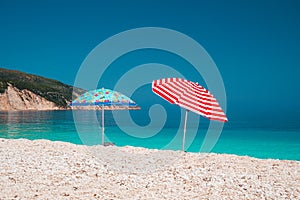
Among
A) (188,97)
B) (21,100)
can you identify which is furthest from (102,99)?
(21,100)

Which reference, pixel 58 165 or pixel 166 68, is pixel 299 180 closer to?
pixel 166 68

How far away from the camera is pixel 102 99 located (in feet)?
41.8

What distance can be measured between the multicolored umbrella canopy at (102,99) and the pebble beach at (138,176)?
11.3ft

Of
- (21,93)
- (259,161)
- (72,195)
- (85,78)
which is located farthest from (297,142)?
(21,93)

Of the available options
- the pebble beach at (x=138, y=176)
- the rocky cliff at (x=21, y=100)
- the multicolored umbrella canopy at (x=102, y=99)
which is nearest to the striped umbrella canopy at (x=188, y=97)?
the pebble beach at (x=138, y=176)

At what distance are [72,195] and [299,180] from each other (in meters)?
5.72

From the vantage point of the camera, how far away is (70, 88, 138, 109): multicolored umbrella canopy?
12773 mm

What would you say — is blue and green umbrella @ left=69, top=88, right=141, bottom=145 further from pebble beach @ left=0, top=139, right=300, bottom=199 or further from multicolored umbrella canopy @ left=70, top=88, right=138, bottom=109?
pebble beach @ left=0, top=139, right=300, bottom=199

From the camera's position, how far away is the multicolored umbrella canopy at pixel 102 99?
1277 cm

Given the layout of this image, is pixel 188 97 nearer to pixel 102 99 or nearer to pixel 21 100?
pixel 102 99

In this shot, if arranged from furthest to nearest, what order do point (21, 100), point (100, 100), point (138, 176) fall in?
point (21, 100) < point (100, 100) < point (138, 176)

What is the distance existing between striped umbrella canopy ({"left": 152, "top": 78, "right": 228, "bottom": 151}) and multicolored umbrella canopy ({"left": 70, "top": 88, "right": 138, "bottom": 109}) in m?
4.74

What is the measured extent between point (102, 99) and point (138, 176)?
6.04 meters

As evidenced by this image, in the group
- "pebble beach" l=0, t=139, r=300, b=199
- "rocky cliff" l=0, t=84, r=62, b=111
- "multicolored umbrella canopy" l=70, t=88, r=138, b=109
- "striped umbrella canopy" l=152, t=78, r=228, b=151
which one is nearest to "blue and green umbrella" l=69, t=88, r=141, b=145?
"multicolored umbrella canopy" l=70, t=88, r=138, b=109
